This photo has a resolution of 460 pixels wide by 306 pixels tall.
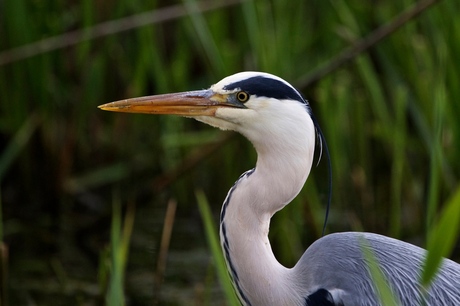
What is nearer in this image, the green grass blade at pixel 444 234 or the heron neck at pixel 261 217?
the green grass blade at pixel 444 234

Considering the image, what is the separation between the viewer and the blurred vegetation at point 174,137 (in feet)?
15.0

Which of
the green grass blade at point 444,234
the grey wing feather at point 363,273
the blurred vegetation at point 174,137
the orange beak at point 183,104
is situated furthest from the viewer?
the blurred vegetation at point 174,137

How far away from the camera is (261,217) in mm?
2920

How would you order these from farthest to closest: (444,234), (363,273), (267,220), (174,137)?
(174,137), (267,220), (363,273), (444,234)

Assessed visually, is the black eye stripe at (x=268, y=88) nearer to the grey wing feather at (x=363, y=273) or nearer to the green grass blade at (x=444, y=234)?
the grey wing feather at (x=363, y=273)

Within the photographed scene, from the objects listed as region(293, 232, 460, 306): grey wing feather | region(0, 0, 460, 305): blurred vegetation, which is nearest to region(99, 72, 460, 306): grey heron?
region(293, 232, 460, 306): grey wing feather

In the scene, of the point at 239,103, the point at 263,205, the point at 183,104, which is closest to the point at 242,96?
the point at 239,103

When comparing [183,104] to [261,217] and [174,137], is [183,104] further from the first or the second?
[174,137]

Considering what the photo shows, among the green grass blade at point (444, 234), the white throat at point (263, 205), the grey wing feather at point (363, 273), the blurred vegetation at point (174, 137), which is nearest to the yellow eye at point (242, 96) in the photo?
the white throat at point (263, 205)

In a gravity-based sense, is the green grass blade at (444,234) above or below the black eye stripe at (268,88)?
below

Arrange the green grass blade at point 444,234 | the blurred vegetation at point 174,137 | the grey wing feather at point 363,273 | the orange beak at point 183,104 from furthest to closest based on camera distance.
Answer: the blurred vegetation at point 174,137 → the orange beak at point 183,104 → the grey wing feather at point 363,273 → the green grass blade at point 444,234

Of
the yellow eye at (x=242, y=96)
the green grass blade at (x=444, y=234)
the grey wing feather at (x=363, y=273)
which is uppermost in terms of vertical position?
the yellow eye at (x=242, y=96)

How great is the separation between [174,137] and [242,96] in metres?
2.07

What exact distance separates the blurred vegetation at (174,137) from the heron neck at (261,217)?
140 centimetres
